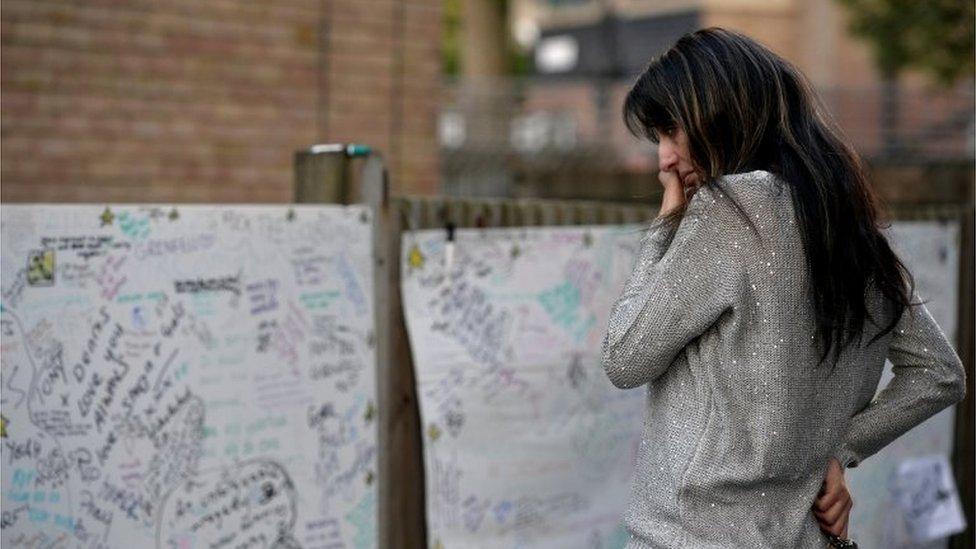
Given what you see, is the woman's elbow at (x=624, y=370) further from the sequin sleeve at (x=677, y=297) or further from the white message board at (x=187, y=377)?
the white message board at (x=187, y=377)

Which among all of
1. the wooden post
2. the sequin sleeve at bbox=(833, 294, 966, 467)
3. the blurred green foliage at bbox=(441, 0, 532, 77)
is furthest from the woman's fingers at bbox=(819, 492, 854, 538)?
the blurred green foliage at bbox=(441, 0, 532, 77)

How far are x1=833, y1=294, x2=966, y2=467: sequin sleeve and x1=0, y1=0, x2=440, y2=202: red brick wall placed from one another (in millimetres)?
3801

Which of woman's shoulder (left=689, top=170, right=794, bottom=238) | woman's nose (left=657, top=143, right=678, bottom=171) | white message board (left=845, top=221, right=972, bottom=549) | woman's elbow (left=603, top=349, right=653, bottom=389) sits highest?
woman's nose (left=657, top=143, right=678, bottom=171)

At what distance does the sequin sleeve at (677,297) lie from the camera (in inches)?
93.1

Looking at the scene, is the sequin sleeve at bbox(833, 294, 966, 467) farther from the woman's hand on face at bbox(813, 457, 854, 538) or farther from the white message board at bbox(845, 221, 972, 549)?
the white message board at bbox(845, 221, 972, 549)

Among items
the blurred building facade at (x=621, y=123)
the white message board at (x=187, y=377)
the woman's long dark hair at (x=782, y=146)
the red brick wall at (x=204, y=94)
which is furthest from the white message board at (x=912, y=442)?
the woman's long dark hair at (x=782, y=146)

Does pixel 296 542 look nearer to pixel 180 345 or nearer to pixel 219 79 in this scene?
pixel 180 345

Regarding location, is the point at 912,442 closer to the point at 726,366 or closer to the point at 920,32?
the point at 726,366

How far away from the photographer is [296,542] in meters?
3.59

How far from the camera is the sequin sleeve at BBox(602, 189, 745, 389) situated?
237 centimetres

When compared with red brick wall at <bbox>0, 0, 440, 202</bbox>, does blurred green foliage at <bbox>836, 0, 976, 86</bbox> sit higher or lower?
higher

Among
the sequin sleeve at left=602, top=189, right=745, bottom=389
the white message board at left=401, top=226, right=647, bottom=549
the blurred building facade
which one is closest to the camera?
the sequin sleeve at left=602, top=189, right=745, bottom=389

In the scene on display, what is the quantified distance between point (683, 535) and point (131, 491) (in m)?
1.48

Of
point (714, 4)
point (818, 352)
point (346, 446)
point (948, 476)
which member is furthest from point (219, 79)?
point (714, 4)
